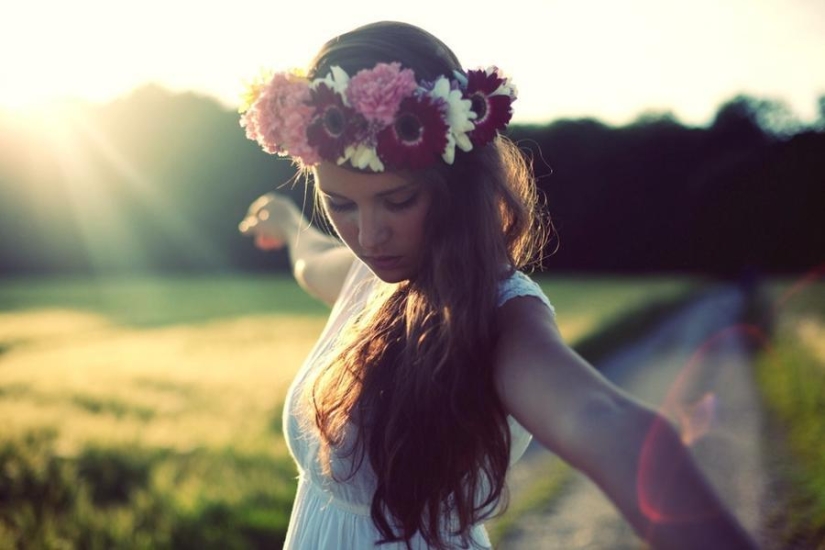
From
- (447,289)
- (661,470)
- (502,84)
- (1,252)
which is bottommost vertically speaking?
(1,252)

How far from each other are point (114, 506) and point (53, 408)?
1.66 metres

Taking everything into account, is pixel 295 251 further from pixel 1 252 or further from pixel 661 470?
pixel 1 252

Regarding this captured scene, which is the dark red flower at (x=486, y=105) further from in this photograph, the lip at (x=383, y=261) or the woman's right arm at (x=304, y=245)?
the woman's right arm at (x=304, y=245)

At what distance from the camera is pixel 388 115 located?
4.85 feet

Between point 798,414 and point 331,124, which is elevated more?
point 331,124

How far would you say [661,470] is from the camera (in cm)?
90

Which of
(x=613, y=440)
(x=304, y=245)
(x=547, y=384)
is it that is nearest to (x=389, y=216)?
(x=547, y=384)

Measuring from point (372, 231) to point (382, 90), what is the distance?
28 centimetres

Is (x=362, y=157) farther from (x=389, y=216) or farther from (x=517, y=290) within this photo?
(x=517, y=290)

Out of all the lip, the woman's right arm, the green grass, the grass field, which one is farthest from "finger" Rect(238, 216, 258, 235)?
the green grass

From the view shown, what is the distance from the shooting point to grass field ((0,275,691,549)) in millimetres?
3137

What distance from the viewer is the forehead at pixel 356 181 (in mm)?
1466

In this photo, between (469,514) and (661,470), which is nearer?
(661,470)

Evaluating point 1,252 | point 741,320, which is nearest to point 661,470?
point 741,320
